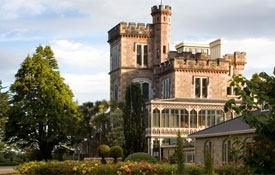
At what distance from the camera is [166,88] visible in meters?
66.4

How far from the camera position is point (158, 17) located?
6881cm

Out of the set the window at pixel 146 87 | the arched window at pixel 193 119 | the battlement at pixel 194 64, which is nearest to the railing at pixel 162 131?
the arched window at pixel 193 119

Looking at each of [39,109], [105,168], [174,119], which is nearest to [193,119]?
[174,119]

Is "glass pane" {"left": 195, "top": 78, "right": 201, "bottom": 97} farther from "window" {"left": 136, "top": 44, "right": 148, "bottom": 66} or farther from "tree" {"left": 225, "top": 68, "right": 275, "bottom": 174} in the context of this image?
"tree" {"left": 225, "top": 68, "right": 275, "bottom": 174}

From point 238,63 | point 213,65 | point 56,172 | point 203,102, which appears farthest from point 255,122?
point 238,63

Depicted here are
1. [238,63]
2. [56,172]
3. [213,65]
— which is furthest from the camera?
[238,63]

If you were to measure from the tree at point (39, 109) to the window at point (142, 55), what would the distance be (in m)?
14.7

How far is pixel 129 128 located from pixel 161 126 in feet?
21.2

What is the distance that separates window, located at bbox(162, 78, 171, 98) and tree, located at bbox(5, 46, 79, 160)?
1306 centimetres

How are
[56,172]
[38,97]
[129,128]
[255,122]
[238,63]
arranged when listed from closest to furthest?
[255,122] → [56,172] → [129,128] → [38,97] → [238,63]

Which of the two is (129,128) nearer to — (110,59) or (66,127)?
(66,127)

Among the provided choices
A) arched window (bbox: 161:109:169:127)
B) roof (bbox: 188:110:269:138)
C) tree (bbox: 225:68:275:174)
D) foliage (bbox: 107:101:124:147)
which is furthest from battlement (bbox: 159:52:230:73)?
tree (bbox: 225:68:275:174)

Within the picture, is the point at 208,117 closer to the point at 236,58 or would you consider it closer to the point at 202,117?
the point at 202,117

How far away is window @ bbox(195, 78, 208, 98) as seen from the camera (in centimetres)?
6588
